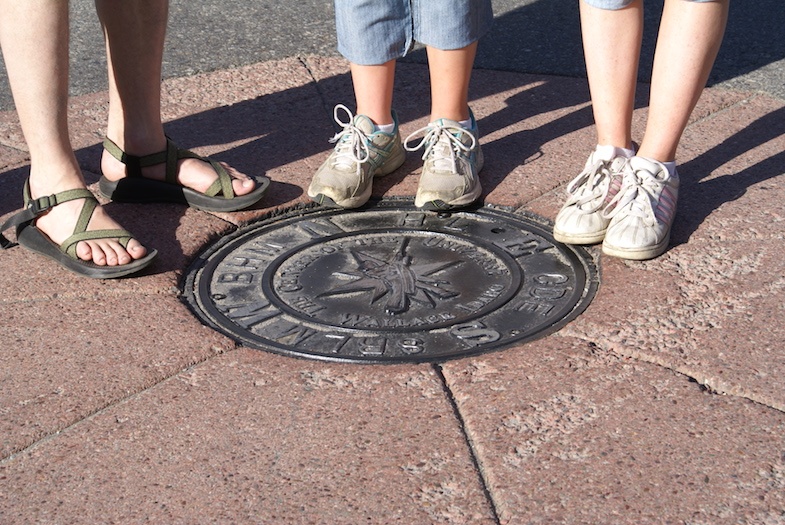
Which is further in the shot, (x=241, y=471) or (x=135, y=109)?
(x=135, y=109)

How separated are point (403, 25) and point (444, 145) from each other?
0.39 m

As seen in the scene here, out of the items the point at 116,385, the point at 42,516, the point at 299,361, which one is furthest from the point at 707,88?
the point at 42,516

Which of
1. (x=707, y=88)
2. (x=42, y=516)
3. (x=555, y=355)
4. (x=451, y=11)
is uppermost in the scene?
(x=451, y=11)

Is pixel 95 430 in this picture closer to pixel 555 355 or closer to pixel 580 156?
pixel 555 355

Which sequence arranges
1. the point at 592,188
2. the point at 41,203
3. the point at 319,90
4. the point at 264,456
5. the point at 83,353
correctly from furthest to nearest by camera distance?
the point at 319,90, the point at 592,188, the point at 41,203, the point at 83,353, the point at 264,456

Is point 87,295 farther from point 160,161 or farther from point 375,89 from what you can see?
point 375,89

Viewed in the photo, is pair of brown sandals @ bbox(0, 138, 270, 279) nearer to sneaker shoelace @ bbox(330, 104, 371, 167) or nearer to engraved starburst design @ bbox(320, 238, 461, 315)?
sneaker shoelace @ bbox(330, 104, 371, 167)

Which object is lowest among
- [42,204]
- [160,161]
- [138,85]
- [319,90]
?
[319,90]

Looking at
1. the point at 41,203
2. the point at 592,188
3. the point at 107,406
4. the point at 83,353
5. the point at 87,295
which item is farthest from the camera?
the point at 592,188

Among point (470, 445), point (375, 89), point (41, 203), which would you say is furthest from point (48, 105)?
point (470, 445)

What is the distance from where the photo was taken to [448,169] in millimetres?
3023

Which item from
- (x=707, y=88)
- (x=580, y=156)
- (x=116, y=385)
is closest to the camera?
(x=116, y=385)

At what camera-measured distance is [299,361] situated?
2316 millimetres

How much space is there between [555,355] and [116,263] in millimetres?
1202
